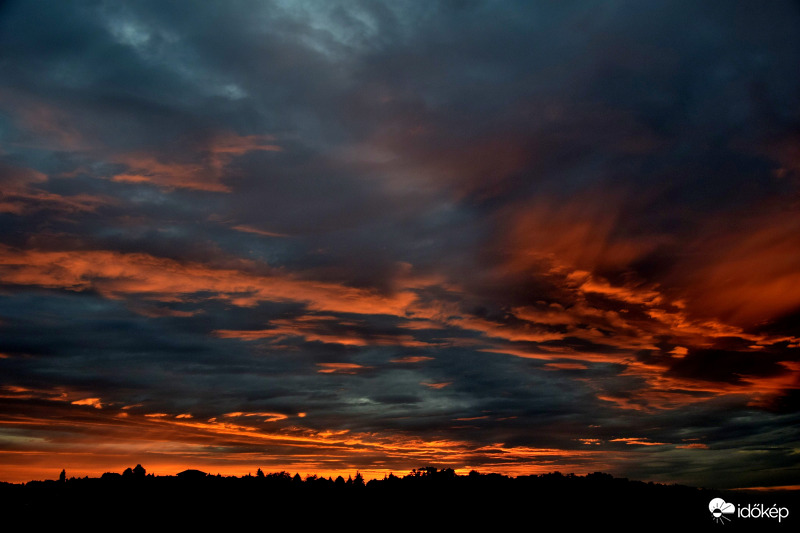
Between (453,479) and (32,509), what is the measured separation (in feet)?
355

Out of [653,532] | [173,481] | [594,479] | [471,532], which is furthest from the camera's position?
[594,479]

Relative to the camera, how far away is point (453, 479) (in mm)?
176750

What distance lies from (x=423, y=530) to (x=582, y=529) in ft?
122

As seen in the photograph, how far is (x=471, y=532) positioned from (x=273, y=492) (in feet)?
175

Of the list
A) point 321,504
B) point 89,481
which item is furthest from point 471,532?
point 89,481

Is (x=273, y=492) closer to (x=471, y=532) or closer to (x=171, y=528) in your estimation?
(x=171, y=528)

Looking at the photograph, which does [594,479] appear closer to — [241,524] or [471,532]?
[471,532]

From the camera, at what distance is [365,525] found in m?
151

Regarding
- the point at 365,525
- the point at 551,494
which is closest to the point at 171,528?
the point at 365,525

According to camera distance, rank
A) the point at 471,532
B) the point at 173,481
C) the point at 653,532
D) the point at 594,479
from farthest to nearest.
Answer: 1. the point at 594,479
2. the point at 173,481
3. the point at 471,532
4. the point at 653,532

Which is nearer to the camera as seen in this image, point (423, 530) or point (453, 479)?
point (423, 530)

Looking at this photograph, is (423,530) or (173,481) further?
(173,481)

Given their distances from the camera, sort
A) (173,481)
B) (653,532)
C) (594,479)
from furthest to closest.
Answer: (594,479) → (173,481) → (653,532)

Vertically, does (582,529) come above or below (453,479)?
below
